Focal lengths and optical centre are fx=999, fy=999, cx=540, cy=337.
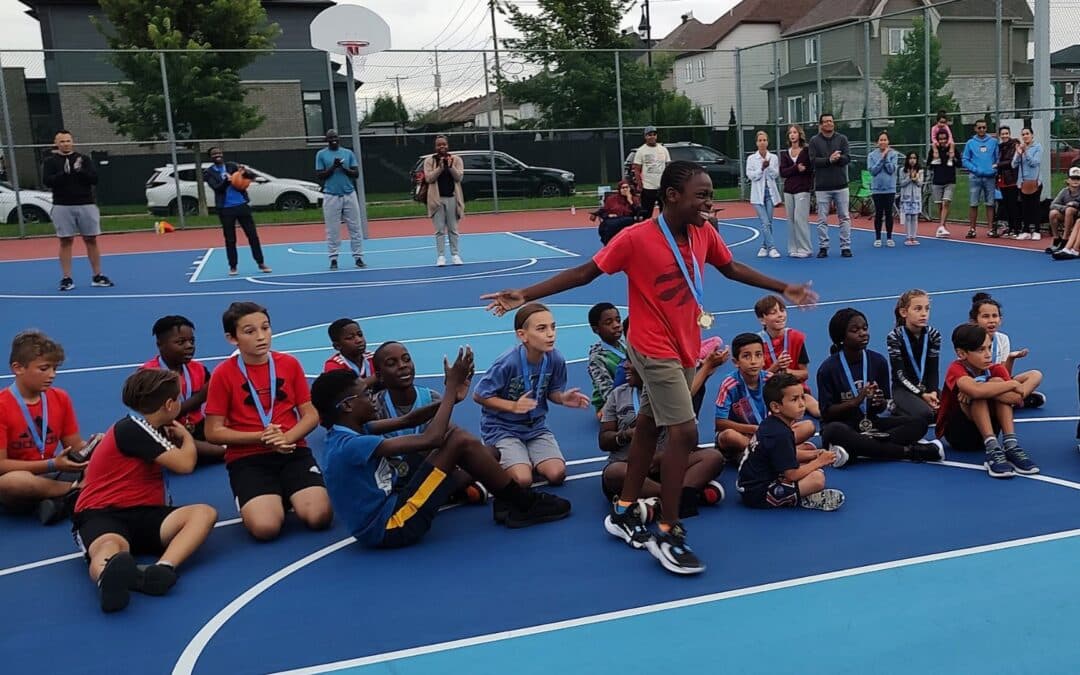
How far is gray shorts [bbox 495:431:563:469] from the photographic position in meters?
5.71

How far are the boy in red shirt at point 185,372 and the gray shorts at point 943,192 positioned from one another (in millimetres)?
14741

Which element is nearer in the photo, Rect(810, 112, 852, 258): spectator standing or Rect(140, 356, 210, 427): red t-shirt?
Rect(140, 356, 210, 427): red t-shirt

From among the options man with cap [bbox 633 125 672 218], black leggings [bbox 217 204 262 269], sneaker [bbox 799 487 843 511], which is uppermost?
man with cap [bbox 633 125 672 218]

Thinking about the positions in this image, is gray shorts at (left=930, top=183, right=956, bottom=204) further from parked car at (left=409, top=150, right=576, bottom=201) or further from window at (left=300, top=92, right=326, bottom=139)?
window at (left=300, top=92, right=326, bottom=139)

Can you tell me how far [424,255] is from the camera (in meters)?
17.6

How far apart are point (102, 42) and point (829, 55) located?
3218 cm

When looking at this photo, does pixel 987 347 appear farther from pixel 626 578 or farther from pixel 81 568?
pixel 81 568

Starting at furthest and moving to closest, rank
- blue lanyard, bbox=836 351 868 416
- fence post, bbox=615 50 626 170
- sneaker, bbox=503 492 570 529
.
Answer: fence post, bbox=615 50 626 170 < blue lanyard, bbox=836 351 868 416 < sneaker, bbox=503 492 570 529

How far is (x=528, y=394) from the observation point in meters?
5.85

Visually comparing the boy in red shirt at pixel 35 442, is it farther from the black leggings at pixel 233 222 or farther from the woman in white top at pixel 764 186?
the woman in white top at pixel 764 186

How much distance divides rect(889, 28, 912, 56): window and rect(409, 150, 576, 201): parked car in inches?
376

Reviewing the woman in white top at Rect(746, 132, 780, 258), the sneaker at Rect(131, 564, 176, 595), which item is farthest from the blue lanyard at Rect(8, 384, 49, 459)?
the woman in white top at Rect(746, 132, 780, 258)

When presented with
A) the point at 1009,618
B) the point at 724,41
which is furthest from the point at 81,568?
the point at 724,41

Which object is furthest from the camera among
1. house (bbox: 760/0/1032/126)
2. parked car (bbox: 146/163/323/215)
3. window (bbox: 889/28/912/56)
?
parked car (bbox: 146/163/323/215)
